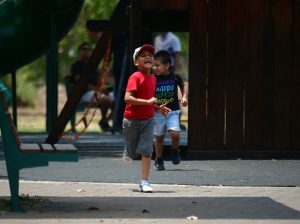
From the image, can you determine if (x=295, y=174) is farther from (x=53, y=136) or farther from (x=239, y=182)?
(x=53, y=136)

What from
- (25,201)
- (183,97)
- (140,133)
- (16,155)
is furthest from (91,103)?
(16,155)

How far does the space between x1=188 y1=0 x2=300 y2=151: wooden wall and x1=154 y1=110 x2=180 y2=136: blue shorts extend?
1052 millimetres

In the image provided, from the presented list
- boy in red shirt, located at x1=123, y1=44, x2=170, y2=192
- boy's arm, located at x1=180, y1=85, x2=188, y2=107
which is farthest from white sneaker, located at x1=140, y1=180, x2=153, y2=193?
boy's arm, located at x1=180, y1=85, x2=188, y2=107

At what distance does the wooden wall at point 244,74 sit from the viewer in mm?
15023

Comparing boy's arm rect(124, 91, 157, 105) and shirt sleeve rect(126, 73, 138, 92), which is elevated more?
shirt sleeve rect(126, 73, 138, 92)

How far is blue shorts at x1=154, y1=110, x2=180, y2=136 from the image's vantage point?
13859 millimetres

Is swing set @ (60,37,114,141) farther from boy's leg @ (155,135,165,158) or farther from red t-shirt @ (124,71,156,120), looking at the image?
red t-shirt @ (124,71,156,120)

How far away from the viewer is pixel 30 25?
721 inches

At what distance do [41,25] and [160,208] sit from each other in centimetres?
896

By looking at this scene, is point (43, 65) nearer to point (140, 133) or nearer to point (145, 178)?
point (140, 133)

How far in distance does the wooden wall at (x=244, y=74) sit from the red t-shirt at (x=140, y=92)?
3.62 metres

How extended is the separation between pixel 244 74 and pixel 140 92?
3957 mm

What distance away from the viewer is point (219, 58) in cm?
1506

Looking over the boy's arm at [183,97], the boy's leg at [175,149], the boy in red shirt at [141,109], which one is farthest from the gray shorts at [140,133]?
the boy's leg at [175,149]
